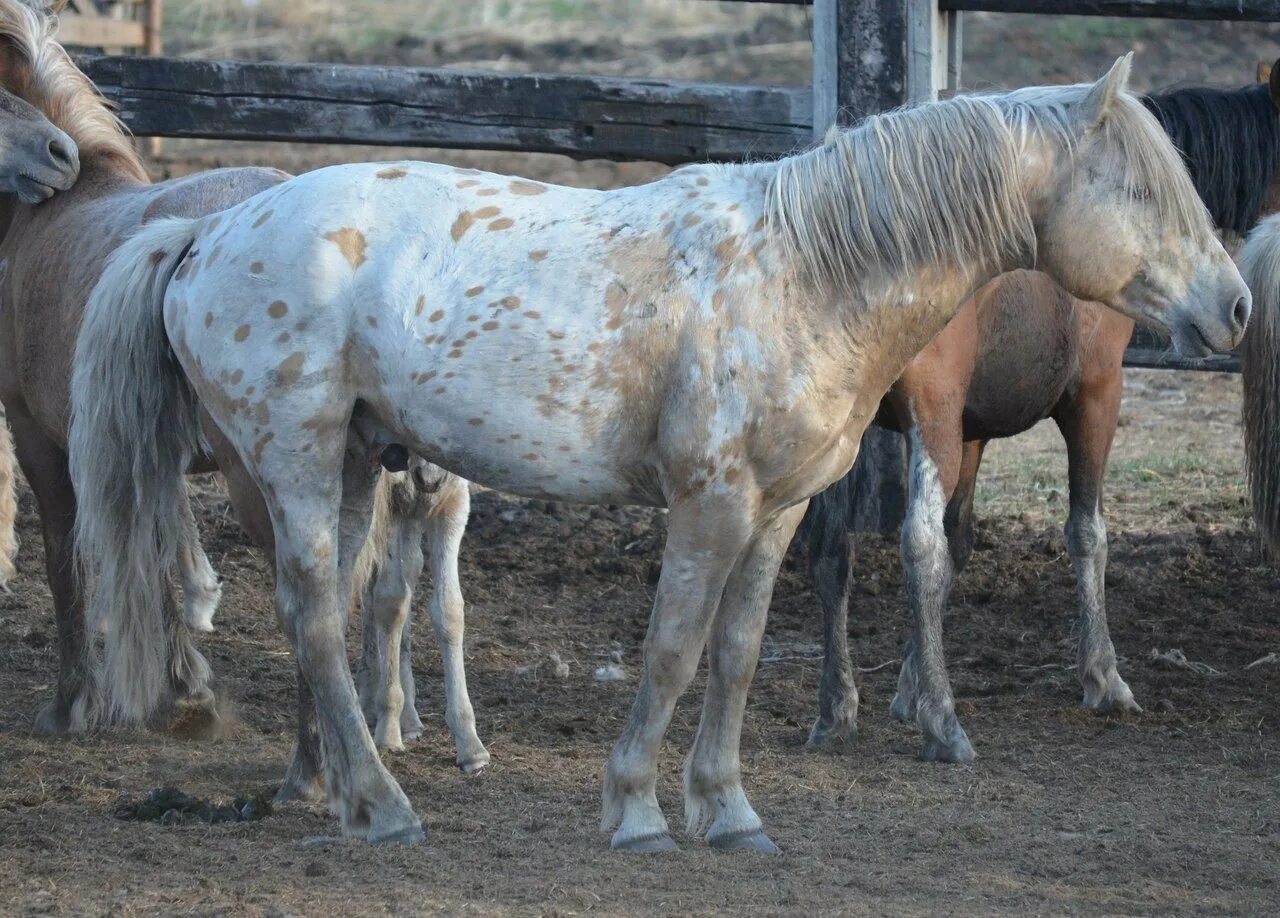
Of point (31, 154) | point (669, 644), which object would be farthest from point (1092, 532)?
point (31, 154)

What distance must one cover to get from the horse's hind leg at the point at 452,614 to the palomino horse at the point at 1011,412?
1085 mm

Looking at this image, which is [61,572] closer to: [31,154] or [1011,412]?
[31,154]

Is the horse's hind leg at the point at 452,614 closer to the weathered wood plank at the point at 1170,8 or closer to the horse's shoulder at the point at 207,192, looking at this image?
the horse's shoulder at the point at 207,192

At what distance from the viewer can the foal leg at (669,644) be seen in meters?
3.74

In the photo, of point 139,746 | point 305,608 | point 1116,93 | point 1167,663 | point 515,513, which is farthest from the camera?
point 515,513

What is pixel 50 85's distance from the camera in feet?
17.7

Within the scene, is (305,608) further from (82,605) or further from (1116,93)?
(1116,93)

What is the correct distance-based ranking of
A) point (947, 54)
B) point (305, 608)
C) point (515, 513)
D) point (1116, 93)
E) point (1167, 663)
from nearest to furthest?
point (1116, 93) < point (305, 608) < point (1167, 663) < point (947, 54) < point (515, 513)

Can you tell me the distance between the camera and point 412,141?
6836 millimetres

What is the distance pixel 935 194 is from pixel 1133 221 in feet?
1.48

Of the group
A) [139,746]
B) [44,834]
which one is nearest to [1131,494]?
[139,746]

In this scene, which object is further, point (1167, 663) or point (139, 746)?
point (1167, 663)

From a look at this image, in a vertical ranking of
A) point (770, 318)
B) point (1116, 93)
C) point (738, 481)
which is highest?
point (1116, 93)

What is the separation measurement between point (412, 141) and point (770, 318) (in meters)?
3.53
